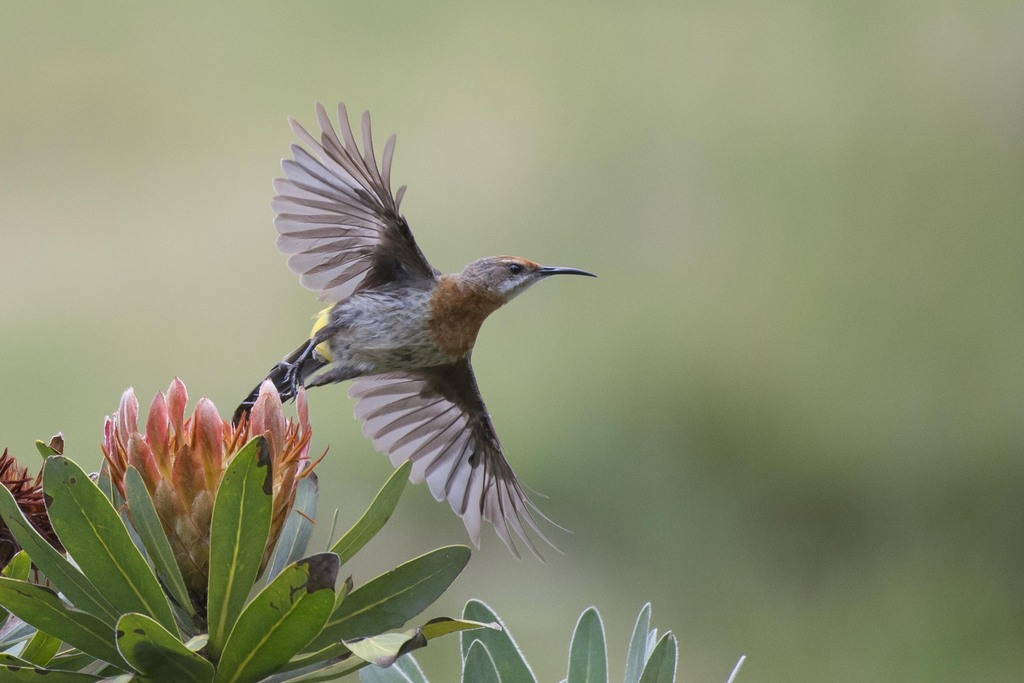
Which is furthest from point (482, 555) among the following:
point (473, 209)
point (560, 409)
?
point (473, 209)

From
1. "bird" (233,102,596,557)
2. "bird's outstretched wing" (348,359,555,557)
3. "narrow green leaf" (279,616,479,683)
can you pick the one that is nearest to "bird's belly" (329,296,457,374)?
"bird" (233,102,596,557)

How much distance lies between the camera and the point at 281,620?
1.70ft

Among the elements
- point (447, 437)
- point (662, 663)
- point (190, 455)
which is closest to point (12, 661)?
point (190, 455)

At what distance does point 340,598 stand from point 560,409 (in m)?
2.51

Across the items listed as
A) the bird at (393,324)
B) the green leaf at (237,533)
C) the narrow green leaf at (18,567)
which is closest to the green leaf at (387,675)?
the green leaf at (237,533)

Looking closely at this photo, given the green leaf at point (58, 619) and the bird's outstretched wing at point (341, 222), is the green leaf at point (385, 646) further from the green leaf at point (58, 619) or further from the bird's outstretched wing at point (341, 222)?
the bird's outstretched wing at point (341, 222)

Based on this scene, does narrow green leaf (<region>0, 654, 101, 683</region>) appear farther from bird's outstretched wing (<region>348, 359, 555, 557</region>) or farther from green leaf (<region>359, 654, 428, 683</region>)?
bird's outstretched wing (<region>348, 359, 555, 557</region>)

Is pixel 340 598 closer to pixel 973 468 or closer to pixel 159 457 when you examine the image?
pixel 159 457

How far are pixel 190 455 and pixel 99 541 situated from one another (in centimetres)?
7

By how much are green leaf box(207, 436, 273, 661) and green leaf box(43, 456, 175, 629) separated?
0.03 meters

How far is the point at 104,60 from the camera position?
11.3ft

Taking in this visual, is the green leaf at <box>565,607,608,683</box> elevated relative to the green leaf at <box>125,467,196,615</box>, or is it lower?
lower

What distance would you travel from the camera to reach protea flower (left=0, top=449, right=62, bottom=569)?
63 cm

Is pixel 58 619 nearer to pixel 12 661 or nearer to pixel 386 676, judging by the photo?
pixel 12 661
